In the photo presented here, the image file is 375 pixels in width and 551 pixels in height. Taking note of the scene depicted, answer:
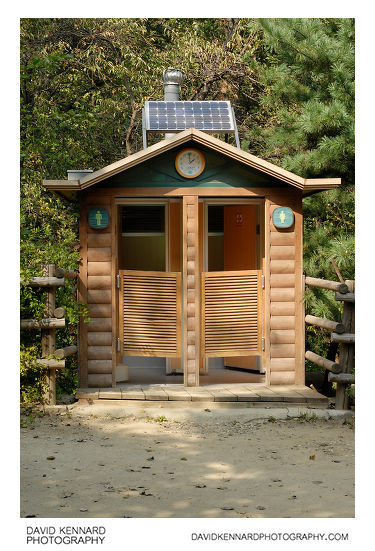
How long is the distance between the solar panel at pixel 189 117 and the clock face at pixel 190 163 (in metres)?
1.37

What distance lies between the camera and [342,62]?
10.3m

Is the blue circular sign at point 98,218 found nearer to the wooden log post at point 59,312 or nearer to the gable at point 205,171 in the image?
the gable at point 205,171

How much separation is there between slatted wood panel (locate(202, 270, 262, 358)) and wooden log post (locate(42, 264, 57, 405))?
6.16ft

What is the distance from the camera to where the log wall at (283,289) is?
9141 mm

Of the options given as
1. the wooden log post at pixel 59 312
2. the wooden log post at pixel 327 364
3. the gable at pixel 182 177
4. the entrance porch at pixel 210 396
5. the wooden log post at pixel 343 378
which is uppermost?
the gable at pixel 182 177

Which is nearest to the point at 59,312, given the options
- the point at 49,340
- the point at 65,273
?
the point at 49,340

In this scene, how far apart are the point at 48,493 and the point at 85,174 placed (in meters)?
4.75

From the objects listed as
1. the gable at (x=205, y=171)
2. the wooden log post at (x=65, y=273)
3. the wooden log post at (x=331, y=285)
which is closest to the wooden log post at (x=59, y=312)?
the wooden log post at (x=65, y=273)

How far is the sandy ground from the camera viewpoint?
17.6ft

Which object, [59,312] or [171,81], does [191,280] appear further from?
[171,81]

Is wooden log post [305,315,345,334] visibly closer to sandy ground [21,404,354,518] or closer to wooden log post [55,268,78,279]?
sandy ground [21,404,354,518]

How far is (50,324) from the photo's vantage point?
8.34 metres
